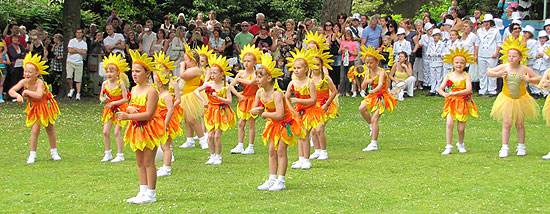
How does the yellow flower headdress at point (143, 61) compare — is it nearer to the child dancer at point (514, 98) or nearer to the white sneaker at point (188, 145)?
the white sneaker at point (188, 145)

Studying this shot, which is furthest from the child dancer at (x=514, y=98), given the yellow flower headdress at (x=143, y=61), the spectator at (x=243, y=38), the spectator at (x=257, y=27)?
the spectator at (x=257, y=27)

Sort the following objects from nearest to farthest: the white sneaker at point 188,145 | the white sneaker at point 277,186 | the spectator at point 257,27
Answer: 1. the white sneaker at point 277,186
2. the white sneaker at point 188,145
3. the spectator at point 257,27

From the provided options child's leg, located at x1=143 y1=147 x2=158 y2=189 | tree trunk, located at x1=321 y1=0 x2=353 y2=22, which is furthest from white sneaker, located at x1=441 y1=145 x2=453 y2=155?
tree trunk, located at x1=321 y1=0 x2=353 y2=22

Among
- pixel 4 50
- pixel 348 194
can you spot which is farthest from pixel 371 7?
pixel 348 194

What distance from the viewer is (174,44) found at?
2139cm

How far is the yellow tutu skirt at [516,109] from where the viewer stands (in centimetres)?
1187

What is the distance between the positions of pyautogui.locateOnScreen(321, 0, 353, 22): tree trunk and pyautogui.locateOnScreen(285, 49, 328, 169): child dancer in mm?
13155

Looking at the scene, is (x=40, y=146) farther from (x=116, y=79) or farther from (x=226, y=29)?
(x=226, y=29)

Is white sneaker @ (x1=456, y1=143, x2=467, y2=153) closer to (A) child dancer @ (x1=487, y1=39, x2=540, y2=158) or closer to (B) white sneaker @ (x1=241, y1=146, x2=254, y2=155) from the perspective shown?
(A) child dancer @ (x1=487, y1=39, x2=540, y2=158)

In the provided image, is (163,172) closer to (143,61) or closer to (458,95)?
(143,61)

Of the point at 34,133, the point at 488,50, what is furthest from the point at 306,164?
the point at 488,50

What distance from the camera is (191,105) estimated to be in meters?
13.2

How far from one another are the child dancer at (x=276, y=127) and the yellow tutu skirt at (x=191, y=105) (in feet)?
11.8

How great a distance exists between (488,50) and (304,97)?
442 inches
